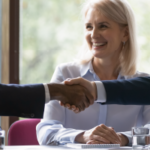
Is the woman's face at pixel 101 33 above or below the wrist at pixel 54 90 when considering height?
above

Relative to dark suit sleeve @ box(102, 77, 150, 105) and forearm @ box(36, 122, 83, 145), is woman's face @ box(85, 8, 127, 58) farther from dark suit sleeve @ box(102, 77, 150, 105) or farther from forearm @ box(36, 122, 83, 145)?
forearm @ box(36, 122, 83, 145)

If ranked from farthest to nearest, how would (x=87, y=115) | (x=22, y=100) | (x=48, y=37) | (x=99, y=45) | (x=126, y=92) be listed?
1. (x=48, y=37)
2. (x=99, y=45)
3. (x=87, y=115)
4. (x=126, y=92)
5. (x=22, y=100)

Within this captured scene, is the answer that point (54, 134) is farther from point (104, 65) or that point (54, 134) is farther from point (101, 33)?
point (101, 33)

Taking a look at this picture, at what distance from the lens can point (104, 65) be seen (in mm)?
2107

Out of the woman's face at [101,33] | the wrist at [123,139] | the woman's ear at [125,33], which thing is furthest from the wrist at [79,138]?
the woman's ear at [125,33]

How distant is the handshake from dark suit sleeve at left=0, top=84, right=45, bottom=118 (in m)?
0.25

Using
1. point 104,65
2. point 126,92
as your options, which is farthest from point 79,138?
point 104,65

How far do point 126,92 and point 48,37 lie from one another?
147 inches

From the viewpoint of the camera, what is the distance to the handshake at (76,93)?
1651mm

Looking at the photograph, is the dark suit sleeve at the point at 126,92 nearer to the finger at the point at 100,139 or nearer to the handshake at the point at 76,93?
the handshake at the point at 76,93

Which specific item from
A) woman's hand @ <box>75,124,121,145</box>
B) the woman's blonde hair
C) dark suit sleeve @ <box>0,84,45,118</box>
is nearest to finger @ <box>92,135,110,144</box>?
woman's hand @ <box>75,124,121,145</box>

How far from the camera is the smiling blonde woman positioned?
194cm

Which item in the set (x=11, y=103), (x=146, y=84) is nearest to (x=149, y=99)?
(x=146, y=84)

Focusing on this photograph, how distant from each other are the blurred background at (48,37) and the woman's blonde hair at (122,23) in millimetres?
2794
